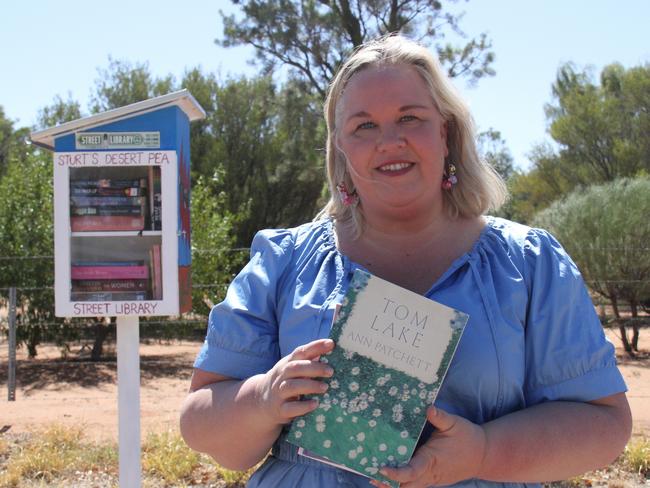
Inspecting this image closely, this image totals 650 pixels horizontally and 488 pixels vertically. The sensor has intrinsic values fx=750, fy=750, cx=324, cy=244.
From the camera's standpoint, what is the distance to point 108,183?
4.61 m

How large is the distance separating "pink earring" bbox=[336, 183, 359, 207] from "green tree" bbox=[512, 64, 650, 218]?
23.2 m

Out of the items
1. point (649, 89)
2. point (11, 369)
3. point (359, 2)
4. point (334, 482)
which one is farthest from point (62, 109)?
point (334, 482)

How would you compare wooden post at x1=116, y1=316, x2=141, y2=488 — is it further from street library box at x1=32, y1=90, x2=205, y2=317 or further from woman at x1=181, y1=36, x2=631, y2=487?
woman at x1=181, y1=36, x2=631, y2=487

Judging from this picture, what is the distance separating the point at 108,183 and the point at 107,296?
72 centimetres

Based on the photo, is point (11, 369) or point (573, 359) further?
point (11, 369)

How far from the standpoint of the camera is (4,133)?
32.3 m

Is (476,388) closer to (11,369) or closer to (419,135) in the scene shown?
(419,135)

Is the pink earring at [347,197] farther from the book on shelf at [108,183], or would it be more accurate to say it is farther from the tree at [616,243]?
the tree at [616,243]

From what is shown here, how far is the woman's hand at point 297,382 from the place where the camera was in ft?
4.50

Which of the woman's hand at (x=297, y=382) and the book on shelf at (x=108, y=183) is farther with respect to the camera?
the book on shelf at (x=108, y=183)

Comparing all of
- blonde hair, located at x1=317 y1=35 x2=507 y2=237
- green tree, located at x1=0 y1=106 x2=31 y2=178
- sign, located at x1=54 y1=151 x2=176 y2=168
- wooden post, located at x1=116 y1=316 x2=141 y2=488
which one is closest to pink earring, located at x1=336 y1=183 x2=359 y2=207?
blonde hair, located at x1=317 y1=35 x2=507 y2=237

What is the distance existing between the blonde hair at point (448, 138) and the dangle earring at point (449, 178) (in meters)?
0.02

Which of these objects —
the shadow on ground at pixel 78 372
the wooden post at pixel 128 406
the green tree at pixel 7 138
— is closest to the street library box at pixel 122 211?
the wooden post at pixel 128 406

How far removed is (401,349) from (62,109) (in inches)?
783
